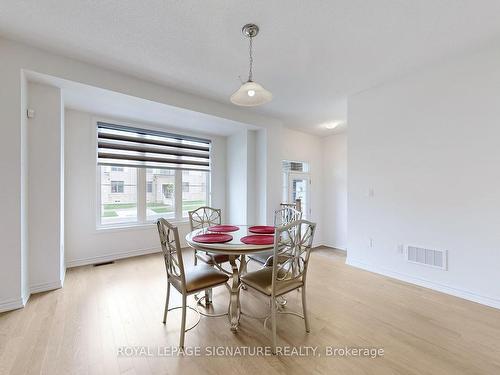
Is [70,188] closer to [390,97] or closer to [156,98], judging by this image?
[156,98]

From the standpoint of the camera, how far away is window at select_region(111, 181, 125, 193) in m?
4.03

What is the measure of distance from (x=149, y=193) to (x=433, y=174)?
15.0ft

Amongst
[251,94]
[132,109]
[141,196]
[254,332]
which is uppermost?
[132,109]

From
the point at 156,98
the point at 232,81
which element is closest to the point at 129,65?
the point at 156,98

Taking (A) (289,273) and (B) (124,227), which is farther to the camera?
(B) (124,227)

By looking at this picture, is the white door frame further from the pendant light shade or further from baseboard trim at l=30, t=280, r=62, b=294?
baseboard trim at l=30, t=280, r=62, b=294

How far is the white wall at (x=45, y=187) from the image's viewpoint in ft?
8.58

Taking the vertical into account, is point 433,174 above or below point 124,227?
above

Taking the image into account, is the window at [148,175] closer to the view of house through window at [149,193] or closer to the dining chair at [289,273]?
the view of house through window at [149,193]

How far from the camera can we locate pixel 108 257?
3.87 metres

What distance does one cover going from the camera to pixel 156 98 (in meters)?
3.20

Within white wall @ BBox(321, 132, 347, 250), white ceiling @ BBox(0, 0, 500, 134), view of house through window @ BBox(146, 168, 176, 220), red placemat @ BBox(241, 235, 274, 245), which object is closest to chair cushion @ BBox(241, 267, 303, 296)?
red placemat @ BBox(241, 235, 274, 245)

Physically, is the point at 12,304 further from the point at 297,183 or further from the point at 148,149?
the point at 297,183

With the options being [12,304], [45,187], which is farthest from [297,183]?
[12,304]
